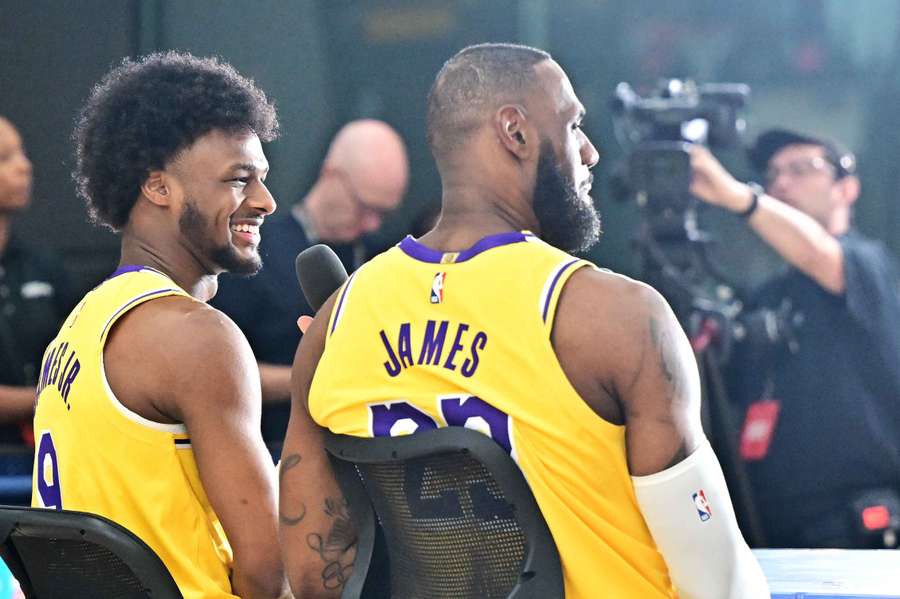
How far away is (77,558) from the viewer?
A: 2098 mm

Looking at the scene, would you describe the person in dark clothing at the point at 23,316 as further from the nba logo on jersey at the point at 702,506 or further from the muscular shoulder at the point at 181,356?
the nba logo on jersey at the point at 702,506

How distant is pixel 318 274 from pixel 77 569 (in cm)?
61

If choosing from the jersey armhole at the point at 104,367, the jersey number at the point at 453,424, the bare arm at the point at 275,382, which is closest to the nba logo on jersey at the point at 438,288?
the jersey number at the point at 453,424

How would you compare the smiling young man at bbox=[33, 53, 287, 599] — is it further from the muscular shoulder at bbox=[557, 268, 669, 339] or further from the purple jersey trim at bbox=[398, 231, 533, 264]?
the muscular shoulder at bbox=[557, 268, 669, 339]

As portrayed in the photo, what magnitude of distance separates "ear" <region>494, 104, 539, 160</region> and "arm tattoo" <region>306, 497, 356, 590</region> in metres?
0.60

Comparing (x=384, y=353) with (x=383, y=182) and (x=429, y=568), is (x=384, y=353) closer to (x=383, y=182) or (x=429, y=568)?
(x=429, y=568)

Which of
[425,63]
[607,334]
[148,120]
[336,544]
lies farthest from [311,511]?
[425,63]

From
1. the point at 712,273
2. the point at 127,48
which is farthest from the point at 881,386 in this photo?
the point at 127,48

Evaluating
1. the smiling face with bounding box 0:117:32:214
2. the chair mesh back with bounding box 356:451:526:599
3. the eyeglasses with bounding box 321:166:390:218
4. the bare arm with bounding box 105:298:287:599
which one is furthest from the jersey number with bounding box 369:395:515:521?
the smiling face with bounding box 0:117:32:214

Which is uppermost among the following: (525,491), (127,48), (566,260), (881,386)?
(127,48)

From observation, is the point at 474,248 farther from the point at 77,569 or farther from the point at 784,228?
the point at 784,228

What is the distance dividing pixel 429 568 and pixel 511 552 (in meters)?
0.13

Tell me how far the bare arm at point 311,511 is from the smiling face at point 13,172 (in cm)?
340

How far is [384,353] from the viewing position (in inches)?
76.5
